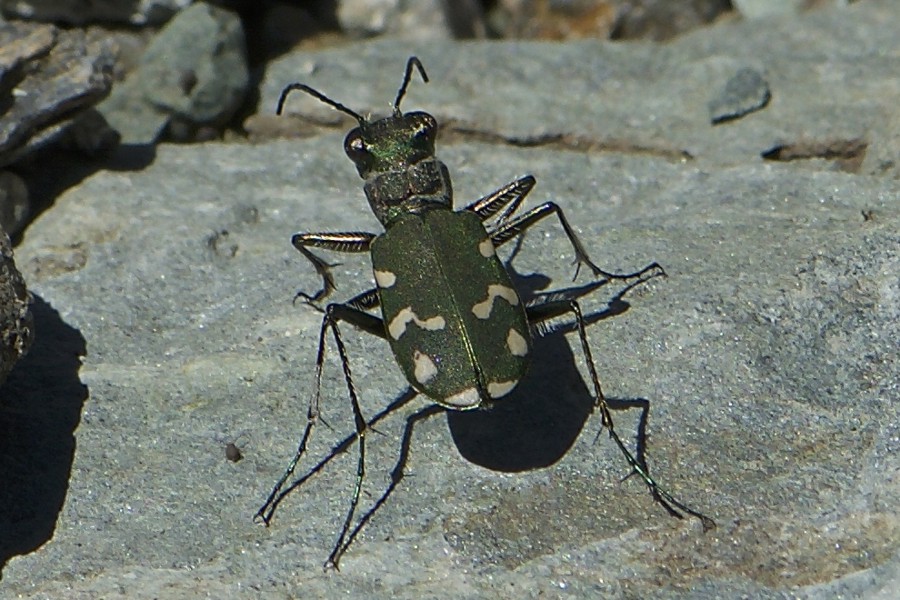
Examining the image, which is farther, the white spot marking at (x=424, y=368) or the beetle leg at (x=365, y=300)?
the beetle leg at (x=365, y=300)

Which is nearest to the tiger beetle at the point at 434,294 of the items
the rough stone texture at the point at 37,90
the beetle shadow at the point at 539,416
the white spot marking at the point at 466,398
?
the white spot marking at the point at 466,398

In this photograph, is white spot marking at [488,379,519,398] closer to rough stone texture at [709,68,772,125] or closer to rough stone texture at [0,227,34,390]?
rough stone texture at [0,227,34,390]

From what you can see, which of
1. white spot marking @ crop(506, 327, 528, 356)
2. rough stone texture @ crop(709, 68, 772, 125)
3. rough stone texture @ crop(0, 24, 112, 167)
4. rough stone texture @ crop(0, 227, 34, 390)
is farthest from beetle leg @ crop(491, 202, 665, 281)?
rough stone texture @ crop(0, 24, 112, 167)

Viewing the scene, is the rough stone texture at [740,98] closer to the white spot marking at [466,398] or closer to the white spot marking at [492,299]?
the white spot marking at [492,299]

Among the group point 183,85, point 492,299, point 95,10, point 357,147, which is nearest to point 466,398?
point 492,299

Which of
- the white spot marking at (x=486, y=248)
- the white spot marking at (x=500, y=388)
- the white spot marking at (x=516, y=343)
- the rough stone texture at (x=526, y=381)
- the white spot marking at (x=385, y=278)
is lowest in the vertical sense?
the rough stone texture at (x=526, y=381)

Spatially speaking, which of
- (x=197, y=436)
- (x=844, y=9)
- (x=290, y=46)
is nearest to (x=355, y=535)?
(x=197, y=436)
